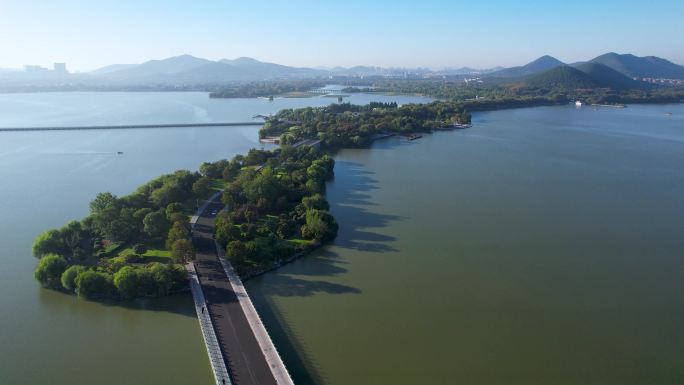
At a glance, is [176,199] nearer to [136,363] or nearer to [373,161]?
[136,363]

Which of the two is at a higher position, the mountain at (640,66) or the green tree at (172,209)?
the mountain at (640,66)

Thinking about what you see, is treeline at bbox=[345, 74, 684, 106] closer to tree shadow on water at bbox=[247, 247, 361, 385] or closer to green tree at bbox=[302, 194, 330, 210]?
green tree at bbox=[302, 194, 330, 210]

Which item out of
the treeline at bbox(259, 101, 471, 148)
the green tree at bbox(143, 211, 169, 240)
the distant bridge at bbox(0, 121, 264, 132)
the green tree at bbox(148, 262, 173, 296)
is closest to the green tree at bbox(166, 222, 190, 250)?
the green tree at bbox(143, 211, 169, 240)

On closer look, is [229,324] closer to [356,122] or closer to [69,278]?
[69,278]

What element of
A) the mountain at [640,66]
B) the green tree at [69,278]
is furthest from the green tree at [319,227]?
the mountain at [640,66]

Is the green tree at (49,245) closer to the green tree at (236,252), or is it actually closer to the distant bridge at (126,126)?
the green tree at (236,252)
